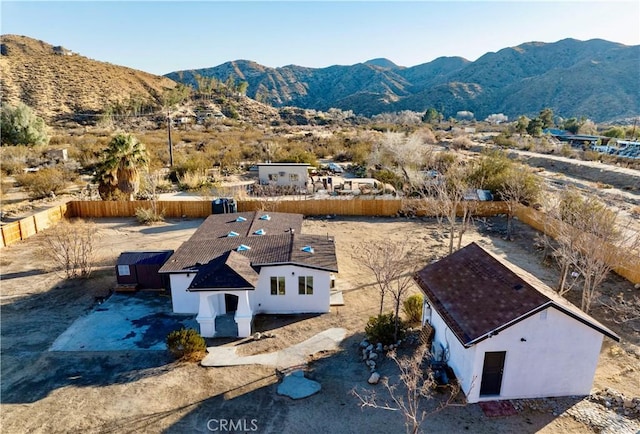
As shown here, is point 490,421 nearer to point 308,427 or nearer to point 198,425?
point 308,427

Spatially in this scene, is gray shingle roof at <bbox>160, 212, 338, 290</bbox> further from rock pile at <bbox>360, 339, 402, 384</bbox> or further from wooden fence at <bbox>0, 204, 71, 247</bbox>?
wooden fence at <bbox>0, 204, 71, 247</bbox>

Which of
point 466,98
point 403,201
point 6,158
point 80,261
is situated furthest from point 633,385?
point 466,98

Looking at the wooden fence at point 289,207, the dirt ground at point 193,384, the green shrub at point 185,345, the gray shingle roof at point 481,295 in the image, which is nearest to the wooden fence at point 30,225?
the wooden fence at point 289,207

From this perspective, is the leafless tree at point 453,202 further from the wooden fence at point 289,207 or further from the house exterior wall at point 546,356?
the house exterior wall at point 546,356

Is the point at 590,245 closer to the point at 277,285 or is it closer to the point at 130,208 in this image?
the point at 277,285

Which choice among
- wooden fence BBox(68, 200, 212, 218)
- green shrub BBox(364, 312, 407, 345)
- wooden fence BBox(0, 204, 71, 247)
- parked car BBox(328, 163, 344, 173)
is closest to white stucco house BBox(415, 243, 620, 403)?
green shrub BBox(364, 312, 407, 345)

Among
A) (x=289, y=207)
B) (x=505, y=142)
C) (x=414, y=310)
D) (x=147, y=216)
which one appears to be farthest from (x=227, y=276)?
(x=505, y=142)

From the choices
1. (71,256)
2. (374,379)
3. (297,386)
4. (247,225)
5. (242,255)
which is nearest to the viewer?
(297,386)
